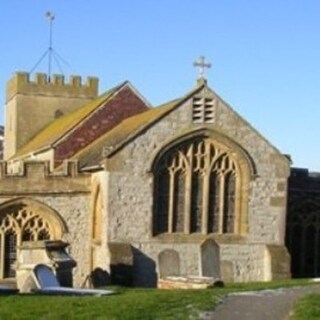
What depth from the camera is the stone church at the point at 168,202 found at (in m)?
30.4

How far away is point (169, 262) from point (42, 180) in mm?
5119

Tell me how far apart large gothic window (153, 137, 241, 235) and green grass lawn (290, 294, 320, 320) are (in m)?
13.0

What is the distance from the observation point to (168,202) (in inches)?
1214

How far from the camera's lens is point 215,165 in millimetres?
31234

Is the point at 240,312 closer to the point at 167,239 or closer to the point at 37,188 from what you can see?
the point at 167,239

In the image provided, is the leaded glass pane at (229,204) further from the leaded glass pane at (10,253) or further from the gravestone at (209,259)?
the leaded glass pane at (10,253)

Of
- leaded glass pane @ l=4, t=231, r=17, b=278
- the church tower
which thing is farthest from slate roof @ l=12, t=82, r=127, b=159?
leaded glass pane @ l=4, t=231, r=17, b=278

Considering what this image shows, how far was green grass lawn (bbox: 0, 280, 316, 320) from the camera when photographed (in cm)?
1546

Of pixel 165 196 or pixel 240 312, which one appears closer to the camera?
pixel 240 312

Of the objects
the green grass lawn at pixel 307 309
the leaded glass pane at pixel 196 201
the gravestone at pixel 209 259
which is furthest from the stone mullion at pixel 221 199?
the green grass lawn at pixel 307 309

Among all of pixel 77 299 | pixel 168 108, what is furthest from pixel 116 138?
pixel 77 299

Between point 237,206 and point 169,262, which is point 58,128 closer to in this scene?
point 237,206

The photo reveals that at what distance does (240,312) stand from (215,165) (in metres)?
15.1

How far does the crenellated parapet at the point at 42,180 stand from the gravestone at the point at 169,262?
361 cm
